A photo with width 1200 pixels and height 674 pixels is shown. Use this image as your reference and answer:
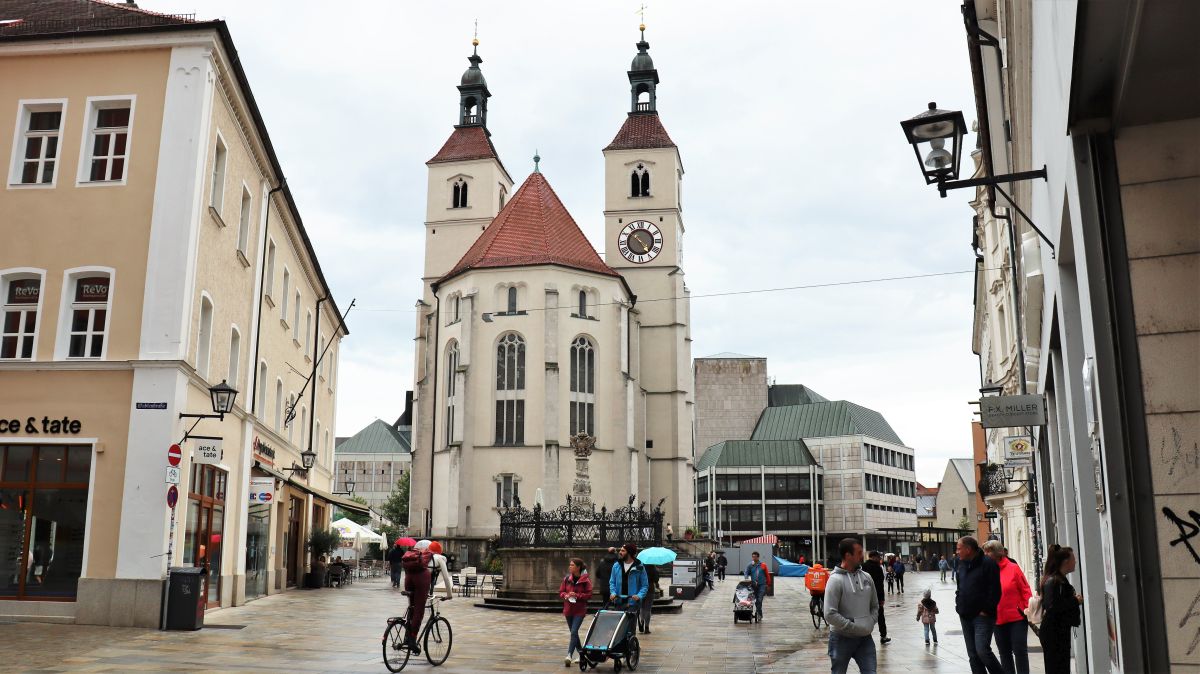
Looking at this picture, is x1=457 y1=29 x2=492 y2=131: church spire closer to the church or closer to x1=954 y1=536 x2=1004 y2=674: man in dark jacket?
the church

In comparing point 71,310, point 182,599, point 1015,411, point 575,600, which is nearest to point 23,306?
point 71,310

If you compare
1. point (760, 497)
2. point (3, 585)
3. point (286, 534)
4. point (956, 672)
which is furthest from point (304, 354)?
point (760, 497)

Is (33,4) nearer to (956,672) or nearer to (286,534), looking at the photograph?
(286,534)

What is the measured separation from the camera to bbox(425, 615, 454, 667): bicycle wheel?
13.2m

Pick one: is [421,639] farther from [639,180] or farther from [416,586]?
[639,180]

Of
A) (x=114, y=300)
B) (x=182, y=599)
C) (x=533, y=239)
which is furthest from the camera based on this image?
(x=533, y=239)

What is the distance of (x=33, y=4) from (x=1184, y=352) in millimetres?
23524

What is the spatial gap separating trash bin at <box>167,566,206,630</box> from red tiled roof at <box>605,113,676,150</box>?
5077 cm

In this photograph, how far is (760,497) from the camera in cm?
9475

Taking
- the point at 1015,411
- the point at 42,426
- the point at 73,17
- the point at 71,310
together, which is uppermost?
the point at 73,17

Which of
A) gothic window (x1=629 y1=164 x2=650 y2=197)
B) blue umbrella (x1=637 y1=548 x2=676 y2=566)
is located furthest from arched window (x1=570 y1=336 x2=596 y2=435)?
blue umbrella (x1=637 y1=548 x2=676 y2=566)

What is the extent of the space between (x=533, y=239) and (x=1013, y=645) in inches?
1823

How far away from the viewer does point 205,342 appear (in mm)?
19672

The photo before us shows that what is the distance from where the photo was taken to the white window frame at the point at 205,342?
63.2 feet
